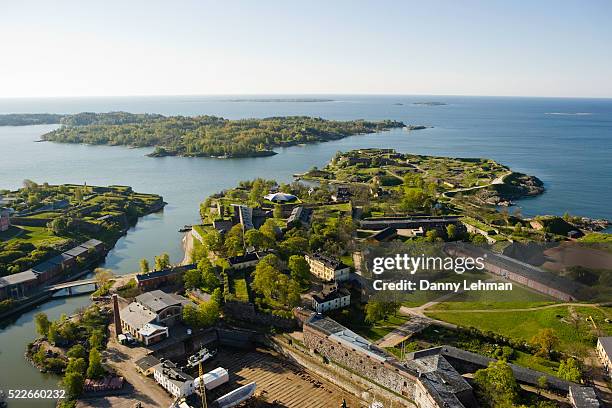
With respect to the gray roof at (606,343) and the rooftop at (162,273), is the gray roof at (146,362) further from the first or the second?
the gray roof at (606,343)

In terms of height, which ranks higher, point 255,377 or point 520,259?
point 520,259

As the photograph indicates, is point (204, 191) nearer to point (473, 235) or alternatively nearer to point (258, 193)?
point (258, 193)

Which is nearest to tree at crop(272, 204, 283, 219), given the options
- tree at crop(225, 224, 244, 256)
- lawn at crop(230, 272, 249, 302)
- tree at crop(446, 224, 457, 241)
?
tree at crop(225, 224, 244, 256)

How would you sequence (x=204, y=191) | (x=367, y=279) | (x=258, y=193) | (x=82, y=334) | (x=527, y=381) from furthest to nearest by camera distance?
1. (x=204, y=191)
2. (x=258, y=193)
3. (x=367, y=279)
4. (x=82, y=334)
5. (x=527, y=381)

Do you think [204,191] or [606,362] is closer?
[606,362]

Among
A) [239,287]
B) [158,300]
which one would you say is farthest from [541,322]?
[158,300]

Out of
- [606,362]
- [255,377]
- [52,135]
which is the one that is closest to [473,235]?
[606,362]

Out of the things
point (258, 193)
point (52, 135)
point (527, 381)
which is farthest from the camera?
point (52, 135)
